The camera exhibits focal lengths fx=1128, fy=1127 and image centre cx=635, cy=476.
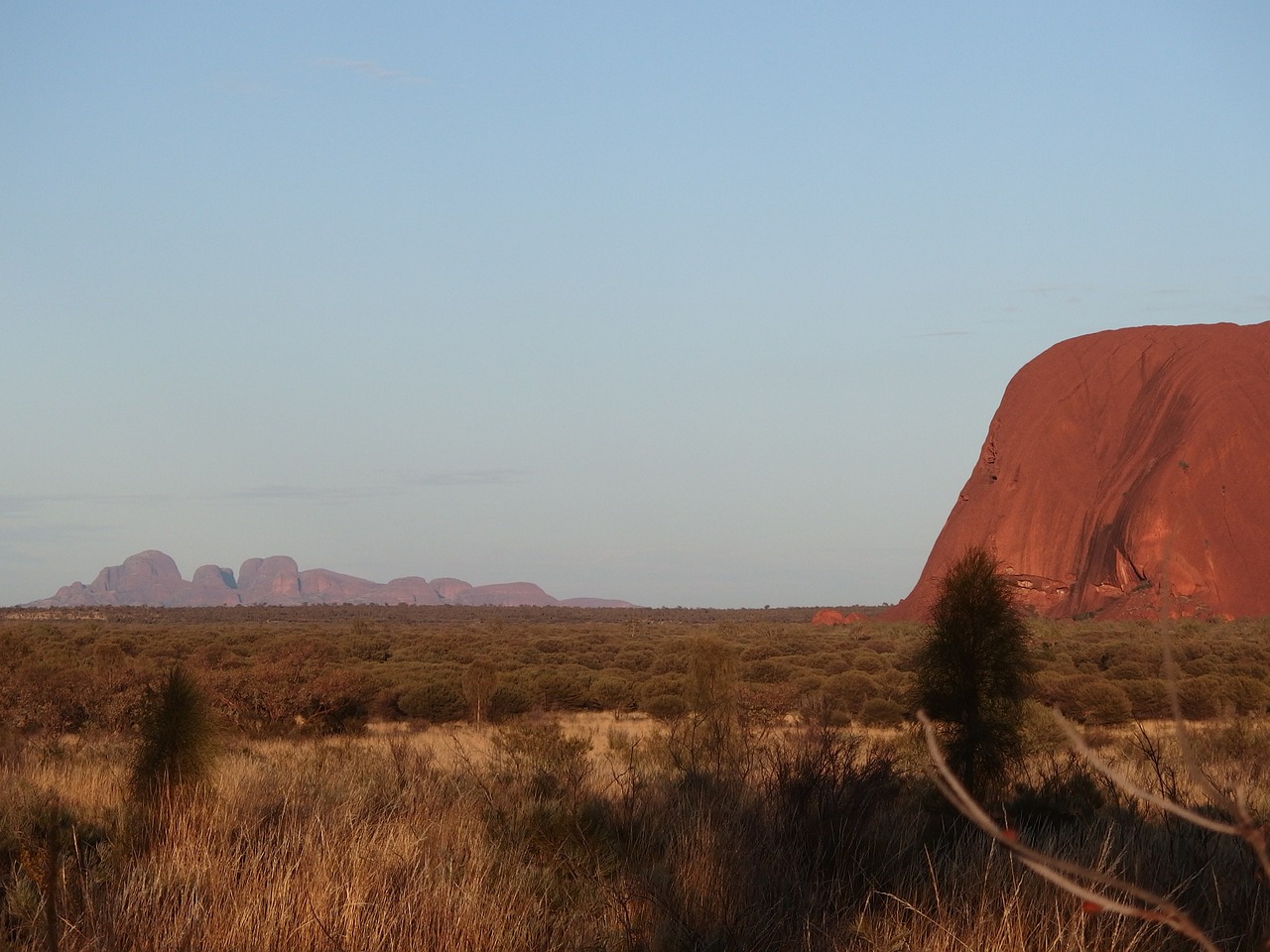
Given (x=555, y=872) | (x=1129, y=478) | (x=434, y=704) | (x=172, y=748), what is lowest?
(x=434, y=704)

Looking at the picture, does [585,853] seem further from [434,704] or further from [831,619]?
[831,619]

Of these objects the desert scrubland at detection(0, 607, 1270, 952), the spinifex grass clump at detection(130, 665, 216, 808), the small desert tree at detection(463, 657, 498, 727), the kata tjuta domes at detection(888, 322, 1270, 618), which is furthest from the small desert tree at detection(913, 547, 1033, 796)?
the kata tjuta domes at detection(888, 322, 1270, 618)

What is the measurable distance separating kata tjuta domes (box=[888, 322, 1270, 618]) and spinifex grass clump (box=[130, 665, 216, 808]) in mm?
50487

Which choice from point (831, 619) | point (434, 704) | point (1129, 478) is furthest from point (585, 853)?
point (831, 619)

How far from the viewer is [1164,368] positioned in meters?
71.0

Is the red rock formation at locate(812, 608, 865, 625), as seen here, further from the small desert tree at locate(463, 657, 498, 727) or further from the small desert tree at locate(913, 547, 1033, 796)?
the small desert tree at locate(913, 547, 1033, 796)

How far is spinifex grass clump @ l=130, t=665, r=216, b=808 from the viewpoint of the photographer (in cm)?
817

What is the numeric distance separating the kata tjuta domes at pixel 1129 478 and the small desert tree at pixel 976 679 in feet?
152

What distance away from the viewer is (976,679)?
34.4 ft

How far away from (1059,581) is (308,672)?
54.9 m

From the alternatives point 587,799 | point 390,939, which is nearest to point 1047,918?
point 390,939

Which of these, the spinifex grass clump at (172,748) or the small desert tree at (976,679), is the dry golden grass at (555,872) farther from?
the small desert tree at (976,679)

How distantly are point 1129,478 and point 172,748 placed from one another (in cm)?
6669

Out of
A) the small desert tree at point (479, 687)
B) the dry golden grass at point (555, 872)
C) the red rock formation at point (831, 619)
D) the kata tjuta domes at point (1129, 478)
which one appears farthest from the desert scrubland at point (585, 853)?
the red rock formation at point (831, 619)
